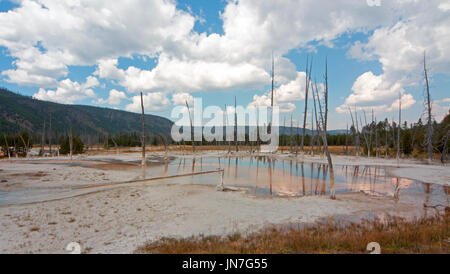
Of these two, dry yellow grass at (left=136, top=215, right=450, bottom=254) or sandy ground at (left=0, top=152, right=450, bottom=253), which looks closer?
dry yellow grass at (left=136, top=215, right=450, bottom=254)

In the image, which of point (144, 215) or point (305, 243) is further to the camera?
point (144, 215)

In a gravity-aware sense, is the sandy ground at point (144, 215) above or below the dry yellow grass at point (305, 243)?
below

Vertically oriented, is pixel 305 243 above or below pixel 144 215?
above

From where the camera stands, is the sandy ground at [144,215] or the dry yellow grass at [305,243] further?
the sandy ground at [144,215]

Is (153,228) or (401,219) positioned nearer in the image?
(153,228)

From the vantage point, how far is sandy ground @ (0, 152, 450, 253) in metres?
7.84

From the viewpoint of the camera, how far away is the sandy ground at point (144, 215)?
784cm

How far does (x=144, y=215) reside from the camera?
10922 mm
